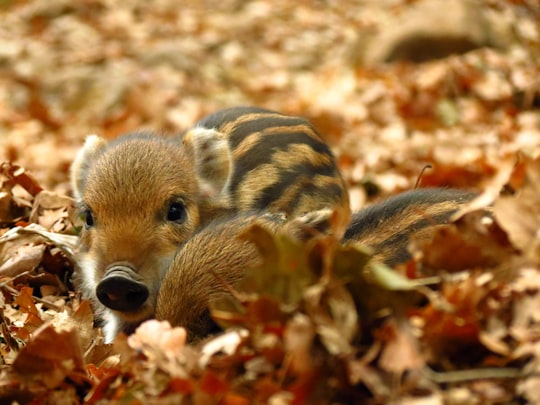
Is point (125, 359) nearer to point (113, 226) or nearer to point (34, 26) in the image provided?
point (113, 226)

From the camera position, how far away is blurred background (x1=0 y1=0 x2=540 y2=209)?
6.57 m

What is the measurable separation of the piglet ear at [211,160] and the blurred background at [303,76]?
122cm

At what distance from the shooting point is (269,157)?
388 centimetres

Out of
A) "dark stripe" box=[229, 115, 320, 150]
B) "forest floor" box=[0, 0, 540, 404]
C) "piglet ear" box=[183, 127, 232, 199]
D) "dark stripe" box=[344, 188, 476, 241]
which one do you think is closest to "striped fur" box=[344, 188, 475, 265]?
"dark stripe" box=[344, 188, 476, 241]

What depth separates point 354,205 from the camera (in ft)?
17.0

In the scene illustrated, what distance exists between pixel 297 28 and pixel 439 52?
335cm

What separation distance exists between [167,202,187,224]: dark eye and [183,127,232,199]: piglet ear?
293mm

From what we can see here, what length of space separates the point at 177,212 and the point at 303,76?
7.00 meters

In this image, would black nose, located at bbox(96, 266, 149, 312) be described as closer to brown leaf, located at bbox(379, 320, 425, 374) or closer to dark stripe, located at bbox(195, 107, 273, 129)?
brown leaf, located at bbox(379, 320, 425, 374)

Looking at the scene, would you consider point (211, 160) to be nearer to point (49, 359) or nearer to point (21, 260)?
point (21, 260)

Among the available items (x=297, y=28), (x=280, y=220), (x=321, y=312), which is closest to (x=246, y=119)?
(x=280, y=220)

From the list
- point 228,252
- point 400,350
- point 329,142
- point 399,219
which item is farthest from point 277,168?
point 329,142

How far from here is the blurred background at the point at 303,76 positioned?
→ 6570 mm

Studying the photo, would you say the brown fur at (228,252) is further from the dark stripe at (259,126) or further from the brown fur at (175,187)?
the dark stripe at (259,126)
